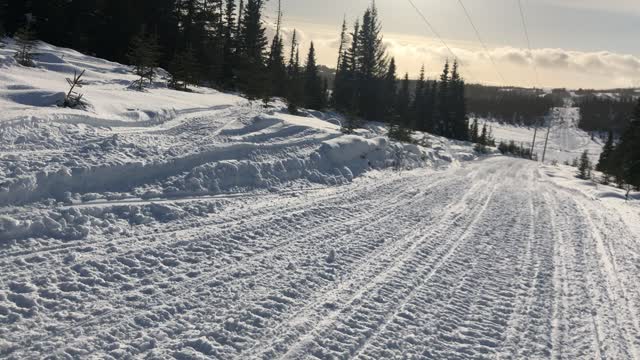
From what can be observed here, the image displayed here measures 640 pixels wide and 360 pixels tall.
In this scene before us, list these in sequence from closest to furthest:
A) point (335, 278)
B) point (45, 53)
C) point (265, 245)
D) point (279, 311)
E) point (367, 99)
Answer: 1. point (279, 311)
2. point (335, 278)
3. point (265, 245)
4. point (45, 53)
5. point (367, 99)

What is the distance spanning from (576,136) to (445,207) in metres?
182

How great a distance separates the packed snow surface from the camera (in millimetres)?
4168

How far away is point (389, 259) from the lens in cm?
659

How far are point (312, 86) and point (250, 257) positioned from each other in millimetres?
40860

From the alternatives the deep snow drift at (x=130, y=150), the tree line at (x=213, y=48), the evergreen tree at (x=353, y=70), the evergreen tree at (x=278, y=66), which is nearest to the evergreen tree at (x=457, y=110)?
the tree line at (x=213, y=48)

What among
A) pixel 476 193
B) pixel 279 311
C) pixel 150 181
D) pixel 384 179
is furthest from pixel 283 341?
pixel 476 193

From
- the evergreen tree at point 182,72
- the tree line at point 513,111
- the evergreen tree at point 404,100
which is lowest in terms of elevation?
the evergreen tree at point 182,72

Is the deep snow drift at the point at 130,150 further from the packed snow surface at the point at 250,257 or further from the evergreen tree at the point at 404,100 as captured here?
the evergreen tree at the point at 404,100

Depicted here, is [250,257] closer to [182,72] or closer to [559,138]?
[182,72]

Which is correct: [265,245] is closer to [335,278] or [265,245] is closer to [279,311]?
[335,278]

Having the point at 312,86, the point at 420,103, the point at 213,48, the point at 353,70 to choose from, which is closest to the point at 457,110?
the point at 420,103

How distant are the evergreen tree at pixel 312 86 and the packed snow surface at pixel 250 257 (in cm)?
2945

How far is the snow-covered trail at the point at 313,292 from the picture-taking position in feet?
13.1

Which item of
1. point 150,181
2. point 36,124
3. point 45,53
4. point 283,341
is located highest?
point 45,53
